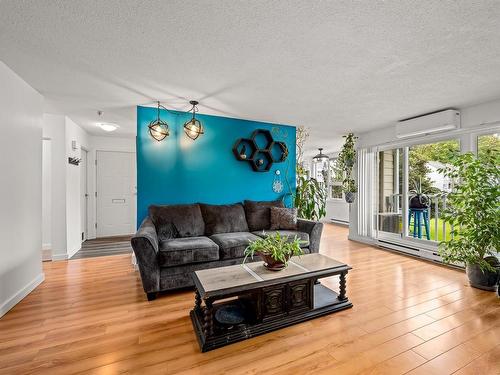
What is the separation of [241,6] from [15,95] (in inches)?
105

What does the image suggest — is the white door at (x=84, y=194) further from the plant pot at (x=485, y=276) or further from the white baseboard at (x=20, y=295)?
the plant pot at (x=485, y=276)

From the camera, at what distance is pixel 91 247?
4746 millimetres

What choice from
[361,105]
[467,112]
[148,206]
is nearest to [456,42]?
[361,105]

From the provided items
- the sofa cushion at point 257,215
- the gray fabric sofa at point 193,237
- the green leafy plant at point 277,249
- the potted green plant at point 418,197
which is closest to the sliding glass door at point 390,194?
the potted green plant at point 418,197

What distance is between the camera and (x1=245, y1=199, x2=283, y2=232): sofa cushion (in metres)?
3.95

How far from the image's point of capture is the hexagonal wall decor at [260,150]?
433 cm

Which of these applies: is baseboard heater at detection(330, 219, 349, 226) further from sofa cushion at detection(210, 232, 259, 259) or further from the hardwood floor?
sofa cushion at detection(210, 232, 259, 259)

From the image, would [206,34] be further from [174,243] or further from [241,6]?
[174,243]

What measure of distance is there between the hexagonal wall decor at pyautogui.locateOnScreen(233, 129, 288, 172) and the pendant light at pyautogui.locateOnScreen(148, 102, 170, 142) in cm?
120

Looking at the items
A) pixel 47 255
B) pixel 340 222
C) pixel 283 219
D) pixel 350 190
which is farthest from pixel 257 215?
pixel 340 222

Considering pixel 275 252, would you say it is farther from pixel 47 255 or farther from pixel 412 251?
pixel 47 255

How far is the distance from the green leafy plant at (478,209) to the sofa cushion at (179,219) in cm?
336

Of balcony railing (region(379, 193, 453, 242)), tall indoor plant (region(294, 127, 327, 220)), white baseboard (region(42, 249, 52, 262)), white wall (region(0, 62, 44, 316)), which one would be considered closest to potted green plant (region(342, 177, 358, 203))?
balcony railing (region(379, 193, 453, 242))

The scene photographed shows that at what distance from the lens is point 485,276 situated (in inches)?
113
